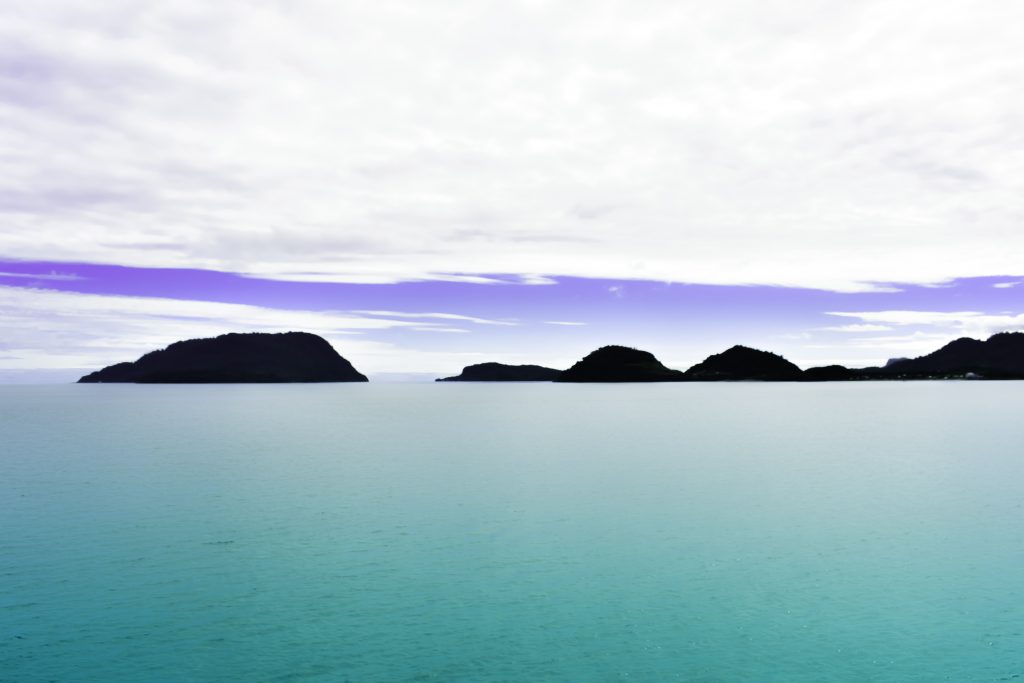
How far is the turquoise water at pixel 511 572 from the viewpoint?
82.0 feet

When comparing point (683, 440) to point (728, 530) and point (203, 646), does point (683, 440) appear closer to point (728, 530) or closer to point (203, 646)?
point (728, 530)

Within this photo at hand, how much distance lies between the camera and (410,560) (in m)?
37.0

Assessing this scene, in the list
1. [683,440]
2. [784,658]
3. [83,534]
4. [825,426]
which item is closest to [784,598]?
[784,658]

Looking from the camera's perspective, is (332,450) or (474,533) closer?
(474,533)

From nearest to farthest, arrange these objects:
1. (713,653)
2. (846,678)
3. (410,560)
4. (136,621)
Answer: (846,678) < (713,653) < (136,621) < (410,560)

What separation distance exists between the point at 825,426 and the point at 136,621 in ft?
426

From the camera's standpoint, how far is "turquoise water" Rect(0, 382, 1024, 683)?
984 inches

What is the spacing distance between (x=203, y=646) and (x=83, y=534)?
21991 millimetres

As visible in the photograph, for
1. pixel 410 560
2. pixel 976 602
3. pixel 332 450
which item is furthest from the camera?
pixel 332 450

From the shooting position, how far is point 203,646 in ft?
84.7

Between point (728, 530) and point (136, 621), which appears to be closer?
point (136, 621)

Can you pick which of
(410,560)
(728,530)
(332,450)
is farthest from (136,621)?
(332,450)

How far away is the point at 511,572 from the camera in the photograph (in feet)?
115

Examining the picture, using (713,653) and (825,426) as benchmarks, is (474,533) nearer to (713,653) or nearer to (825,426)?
(713,653)
